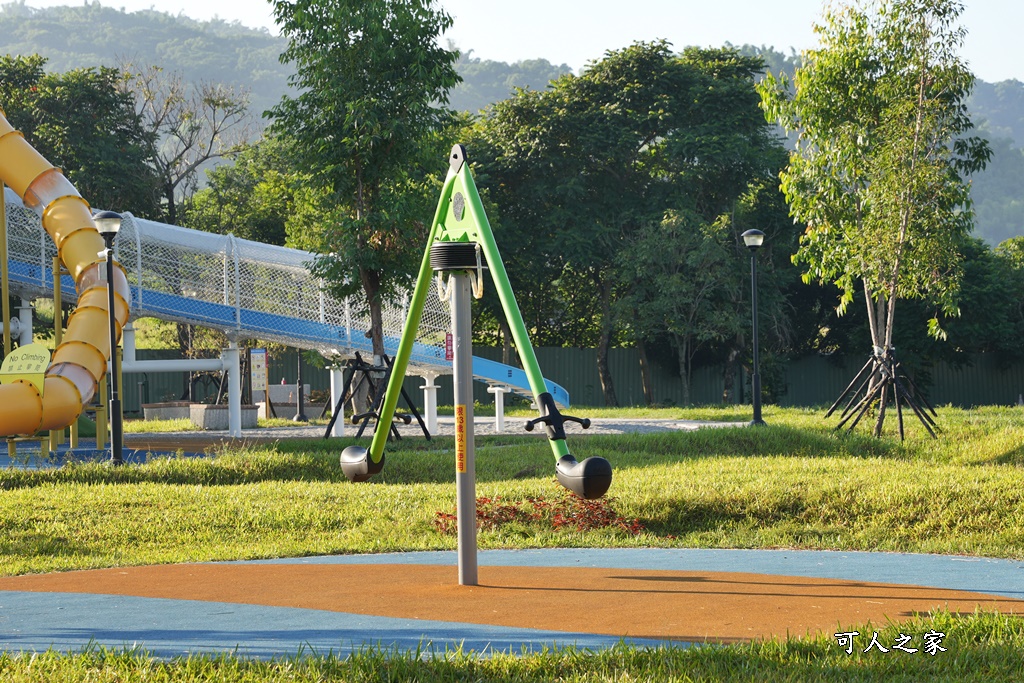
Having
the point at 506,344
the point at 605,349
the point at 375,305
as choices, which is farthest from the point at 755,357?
the point at 506,344

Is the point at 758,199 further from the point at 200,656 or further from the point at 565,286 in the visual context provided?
the point at 200,656

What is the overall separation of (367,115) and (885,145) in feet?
28.8

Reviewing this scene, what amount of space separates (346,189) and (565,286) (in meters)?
21.4

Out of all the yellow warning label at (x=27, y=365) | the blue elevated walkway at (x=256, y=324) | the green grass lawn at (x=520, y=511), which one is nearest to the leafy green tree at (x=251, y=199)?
the blue elevated walkway at (x=256, y=324)

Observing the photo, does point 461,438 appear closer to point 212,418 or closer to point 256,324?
point 256,324

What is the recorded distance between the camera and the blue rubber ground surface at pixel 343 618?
18.2 feet

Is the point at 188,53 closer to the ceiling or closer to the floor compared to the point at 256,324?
closer to the ceiling

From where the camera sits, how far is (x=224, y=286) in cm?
2380

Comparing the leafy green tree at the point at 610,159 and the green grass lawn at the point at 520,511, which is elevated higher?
the leafy green tree at the point at 610,159

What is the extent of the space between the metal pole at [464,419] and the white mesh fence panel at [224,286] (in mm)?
15641

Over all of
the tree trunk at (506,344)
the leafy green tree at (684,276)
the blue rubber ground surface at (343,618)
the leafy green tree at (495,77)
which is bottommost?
the blue rubber ground surface at (343,618)

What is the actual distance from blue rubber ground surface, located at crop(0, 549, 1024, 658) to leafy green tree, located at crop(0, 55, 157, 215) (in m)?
29.7

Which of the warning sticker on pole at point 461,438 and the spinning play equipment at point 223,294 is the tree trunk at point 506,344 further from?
the warning sticker on pole at point 461,438

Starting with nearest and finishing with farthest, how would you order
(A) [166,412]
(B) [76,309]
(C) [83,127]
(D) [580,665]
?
(D) [580,665]
(B) [76,309]
(A) [166,412]
(C) [83,127]
